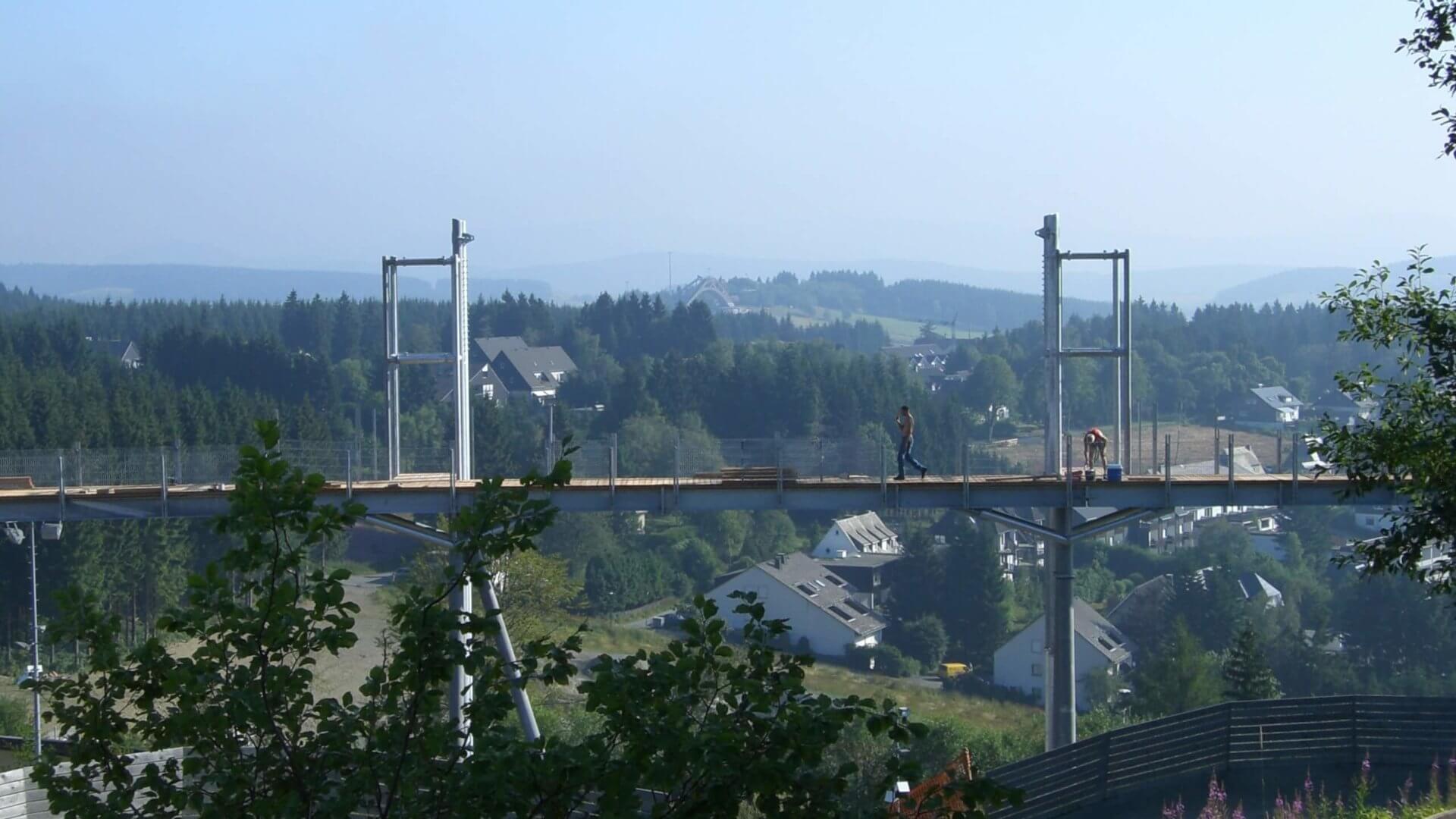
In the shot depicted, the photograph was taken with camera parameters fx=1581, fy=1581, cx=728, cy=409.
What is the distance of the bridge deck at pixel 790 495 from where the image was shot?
20.8 meters

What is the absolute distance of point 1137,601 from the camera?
66938mm

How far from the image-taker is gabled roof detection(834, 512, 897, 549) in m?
79.4

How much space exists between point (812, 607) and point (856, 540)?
66.0ft

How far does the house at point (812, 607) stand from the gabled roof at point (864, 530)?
44.1ft

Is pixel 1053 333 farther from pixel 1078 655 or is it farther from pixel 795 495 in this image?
pixel 1078 655

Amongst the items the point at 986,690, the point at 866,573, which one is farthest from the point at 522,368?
the point at 986,690

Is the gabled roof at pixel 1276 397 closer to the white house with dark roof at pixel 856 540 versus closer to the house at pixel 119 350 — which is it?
the white house with dark roof at pixel 856 540

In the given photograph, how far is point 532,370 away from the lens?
114 metres

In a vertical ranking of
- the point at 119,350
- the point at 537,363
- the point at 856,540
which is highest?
the point at 119,350

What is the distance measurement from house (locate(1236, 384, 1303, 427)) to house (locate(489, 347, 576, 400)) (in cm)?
4826

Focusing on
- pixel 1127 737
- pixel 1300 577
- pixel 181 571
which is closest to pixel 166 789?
pixel 1127 737

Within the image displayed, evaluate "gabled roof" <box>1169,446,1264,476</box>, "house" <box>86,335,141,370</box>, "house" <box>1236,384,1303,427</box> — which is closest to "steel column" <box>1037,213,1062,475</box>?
"gabled roof" <box>1169,446,1264,476</box>

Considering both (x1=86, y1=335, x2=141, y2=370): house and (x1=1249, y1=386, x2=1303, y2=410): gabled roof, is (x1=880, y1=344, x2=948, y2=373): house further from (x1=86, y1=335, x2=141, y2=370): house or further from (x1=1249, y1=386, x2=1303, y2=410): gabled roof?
(x1=86, y1=335, x2=141, y2=370): house

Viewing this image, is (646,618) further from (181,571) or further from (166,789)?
(166,789)
